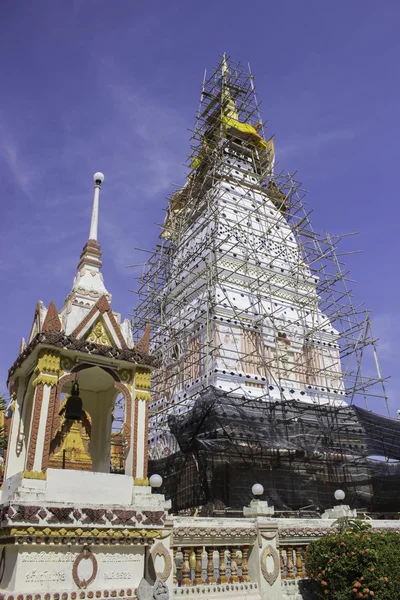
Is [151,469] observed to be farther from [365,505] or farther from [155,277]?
[155,277]

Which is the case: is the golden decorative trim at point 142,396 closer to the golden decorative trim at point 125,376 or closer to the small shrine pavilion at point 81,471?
the small shrine pavilion at point 81,471

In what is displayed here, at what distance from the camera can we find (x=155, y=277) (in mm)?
28016

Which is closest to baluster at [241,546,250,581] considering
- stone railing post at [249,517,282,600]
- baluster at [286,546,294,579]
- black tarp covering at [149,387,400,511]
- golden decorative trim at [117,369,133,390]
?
stone railing post at [249,517,282,600]

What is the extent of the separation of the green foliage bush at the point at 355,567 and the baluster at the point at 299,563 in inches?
9.4

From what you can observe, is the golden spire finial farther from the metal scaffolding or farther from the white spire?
the white spire

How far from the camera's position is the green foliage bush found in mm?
8594

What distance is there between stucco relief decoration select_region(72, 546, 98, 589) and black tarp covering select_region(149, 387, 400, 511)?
8.25 m

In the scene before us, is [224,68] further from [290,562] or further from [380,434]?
[290,562]

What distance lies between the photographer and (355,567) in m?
8.76

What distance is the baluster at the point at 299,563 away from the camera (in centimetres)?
960

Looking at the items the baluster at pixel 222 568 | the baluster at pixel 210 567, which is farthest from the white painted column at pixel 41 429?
the baluster at pixel 222 568

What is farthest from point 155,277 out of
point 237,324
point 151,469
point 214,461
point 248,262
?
point 214,461

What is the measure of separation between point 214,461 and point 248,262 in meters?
11.0

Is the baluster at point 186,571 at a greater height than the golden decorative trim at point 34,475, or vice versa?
the golden decorative trim at point 34,475
